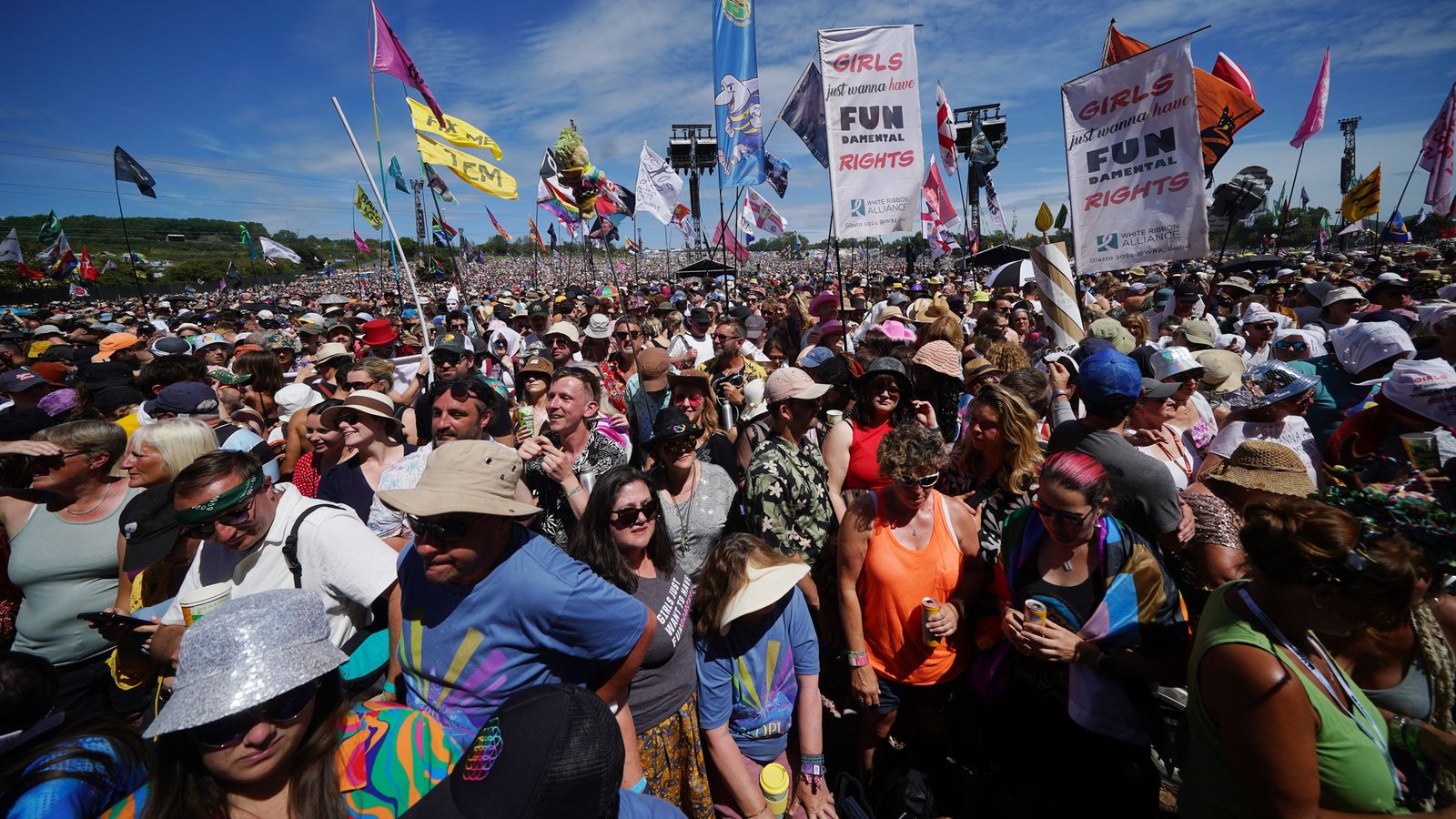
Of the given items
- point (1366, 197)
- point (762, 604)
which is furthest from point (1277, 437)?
point (1366, 197)

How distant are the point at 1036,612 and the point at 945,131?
13608mm

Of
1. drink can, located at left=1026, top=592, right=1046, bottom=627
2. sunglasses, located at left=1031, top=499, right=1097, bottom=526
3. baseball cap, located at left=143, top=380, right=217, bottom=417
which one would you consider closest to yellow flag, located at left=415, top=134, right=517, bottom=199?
baseball cap, located at left=143, top=380, right=217, bottom=417

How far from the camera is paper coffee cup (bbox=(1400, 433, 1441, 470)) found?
272 centimetres

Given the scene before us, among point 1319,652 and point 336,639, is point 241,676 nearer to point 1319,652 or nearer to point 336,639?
point 336,639

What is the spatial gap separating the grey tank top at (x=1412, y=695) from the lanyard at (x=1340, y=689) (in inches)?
10.1

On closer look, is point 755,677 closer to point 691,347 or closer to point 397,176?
point 691,347

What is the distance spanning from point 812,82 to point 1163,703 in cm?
684

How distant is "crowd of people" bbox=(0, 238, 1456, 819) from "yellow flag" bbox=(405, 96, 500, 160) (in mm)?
3706

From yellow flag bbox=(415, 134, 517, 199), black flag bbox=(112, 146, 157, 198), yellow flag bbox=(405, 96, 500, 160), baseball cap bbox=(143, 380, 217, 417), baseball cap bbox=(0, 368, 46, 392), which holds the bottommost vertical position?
baseball cap bbox=(143, 380, 217, 417)

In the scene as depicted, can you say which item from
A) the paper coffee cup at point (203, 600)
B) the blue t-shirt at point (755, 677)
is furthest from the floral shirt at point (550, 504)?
the paper coffee cup at point (203, 600)

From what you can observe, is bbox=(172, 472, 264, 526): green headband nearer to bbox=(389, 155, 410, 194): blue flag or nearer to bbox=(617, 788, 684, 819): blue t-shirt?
bbox=(617, 788, 684, 819): blue t-shirt

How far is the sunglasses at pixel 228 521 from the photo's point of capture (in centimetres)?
220

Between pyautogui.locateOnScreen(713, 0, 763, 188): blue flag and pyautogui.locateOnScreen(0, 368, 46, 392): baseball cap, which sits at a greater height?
pyautogui.locateOnScreen(713, 0, 763, 188): blue flag

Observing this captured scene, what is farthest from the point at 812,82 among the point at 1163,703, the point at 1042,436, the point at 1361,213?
the point at 1361,213
